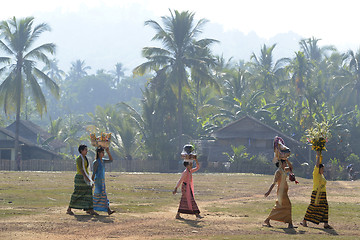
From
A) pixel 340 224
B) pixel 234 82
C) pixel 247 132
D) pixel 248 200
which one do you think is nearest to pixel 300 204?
pixel 248 200

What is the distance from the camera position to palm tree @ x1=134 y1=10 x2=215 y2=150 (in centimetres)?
5634

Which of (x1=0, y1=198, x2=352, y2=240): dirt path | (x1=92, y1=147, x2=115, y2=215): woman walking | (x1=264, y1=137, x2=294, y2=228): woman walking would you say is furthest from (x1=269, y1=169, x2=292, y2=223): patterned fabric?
(x1=92, y1=147, x2=115, y2=215): woman walking

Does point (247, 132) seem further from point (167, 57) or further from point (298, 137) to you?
point (167, 57)

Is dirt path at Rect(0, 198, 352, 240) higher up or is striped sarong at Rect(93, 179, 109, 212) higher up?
striped sarong at Rect(93, 179, 109, 212)

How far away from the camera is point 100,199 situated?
15.4m

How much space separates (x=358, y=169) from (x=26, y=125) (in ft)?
115

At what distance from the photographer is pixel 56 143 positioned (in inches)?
2625

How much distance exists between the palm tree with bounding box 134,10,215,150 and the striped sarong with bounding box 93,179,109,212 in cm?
4047

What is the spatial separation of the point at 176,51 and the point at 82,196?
43064mm

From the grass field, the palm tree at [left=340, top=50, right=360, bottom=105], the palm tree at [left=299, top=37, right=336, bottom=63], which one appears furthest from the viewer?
the palm tree at [left=299, top=37, right=336, bottom=63]

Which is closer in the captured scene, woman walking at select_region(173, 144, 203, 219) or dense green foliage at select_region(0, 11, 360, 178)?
woman walking at select_region(173, 144, 203, 219)

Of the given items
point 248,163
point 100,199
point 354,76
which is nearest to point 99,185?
point 100,199

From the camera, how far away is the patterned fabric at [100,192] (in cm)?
1534

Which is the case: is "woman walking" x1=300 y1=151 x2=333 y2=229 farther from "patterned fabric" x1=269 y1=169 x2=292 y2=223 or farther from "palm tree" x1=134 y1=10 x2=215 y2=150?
"palm tree" x1=134 y1=10 x2=215 y2=150
